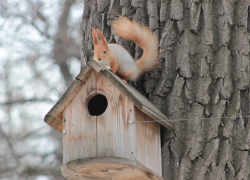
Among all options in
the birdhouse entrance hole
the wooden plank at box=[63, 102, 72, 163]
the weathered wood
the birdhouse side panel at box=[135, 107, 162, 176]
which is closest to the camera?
the weathered wood

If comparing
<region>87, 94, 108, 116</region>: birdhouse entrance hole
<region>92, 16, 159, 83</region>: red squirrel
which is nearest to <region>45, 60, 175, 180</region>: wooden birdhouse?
<region>87, 94, 108, 116</region>: birdhouse entrance hole

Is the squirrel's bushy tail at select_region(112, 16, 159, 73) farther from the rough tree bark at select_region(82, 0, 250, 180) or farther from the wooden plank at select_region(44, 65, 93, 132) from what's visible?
the wooden plank at select_region(44, 65, 93, 132)

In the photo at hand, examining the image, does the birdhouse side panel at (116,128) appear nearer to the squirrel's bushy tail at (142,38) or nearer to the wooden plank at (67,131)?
the wooden plank at (67,131)

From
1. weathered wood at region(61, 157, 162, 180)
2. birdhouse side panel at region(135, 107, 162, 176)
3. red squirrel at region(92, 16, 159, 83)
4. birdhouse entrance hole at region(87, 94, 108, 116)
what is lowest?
weathered wood at region(61, 157, 162, 180)

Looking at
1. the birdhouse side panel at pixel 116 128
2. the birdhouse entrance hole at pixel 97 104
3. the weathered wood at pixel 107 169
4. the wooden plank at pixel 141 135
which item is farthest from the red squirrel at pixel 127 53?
the weathered wood at pixel 107 169

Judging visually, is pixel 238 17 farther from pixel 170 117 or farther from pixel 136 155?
pixel 136 155

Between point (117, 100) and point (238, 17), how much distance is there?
102 centimetres

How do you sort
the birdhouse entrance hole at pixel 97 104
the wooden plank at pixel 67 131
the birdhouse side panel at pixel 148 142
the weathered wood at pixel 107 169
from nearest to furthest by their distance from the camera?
the weathered wood at pixel 107 169
the birdhouse side panel at pixel 148 142
the wooden plank at pixel 67 131
the birdhouse entrance hole at pixel 97 104

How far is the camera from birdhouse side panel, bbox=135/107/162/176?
2.06 metres

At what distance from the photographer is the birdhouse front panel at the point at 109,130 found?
2.00 meters

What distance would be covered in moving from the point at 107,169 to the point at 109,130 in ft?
0.72

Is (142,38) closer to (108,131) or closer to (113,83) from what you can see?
(113,83)

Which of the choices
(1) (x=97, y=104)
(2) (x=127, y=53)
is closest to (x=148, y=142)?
(1) (x=97, y=104)

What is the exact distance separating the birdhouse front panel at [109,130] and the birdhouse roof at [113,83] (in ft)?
0.10
